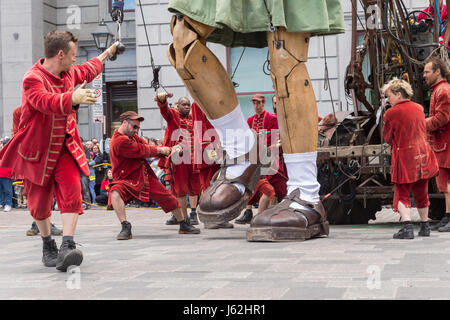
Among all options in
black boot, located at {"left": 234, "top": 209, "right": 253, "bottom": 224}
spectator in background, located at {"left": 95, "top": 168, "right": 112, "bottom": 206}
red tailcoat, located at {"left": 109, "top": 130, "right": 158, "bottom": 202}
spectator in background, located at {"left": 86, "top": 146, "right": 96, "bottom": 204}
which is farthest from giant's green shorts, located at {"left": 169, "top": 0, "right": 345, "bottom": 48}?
spectator in background, located at {"left": 86, "top": 146, "right": 96, "bottom": 204}

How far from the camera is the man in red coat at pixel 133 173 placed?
7.33 meters

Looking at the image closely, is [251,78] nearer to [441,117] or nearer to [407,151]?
[441,117]

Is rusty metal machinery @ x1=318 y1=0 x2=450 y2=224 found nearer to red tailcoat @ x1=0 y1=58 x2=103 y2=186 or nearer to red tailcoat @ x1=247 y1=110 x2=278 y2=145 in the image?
red tailcoat @ x1=247 y1=110 x2=278 y2=145

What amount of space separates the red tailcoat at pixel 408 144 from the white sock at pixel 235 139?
1.52 m

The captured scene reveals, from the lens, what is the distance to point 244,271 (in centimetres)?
372

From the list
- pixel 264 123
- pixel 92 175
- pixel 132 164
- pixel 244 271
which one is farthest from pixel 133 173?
pixel 92 175

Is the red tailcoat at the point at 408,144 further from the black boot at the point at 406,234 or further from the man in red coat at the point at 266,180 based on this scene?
the man in red coat at the point at 266,180

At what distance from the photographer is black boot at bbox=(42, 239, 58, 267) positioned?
4.59 m

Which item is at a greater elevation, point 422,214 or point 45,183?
point 45,183

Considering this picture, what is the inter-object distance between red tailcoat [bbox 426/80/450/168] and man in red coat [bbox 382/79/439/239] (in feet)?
1.99

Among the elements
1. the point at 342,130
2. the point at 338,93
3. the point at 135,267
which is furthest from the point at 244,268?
the point at 338,93

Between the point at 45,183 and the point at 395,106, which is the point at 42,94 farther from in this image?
the point at 395,106

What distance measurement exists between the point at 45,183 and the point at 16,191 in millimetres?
14248

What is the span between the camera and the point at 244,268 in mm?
3842
